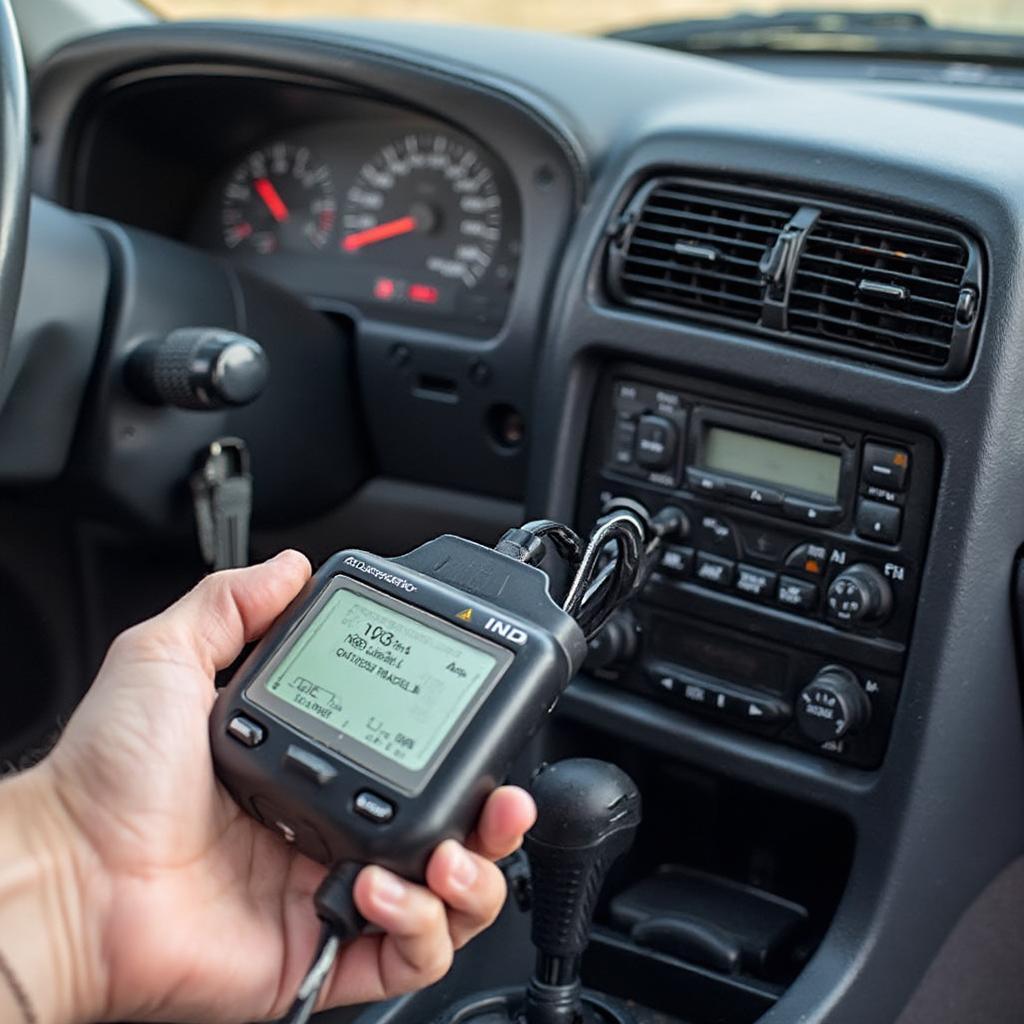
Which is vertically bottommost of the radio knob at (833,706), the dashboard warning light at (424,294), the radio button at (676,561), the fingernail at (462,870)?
the radio knob at (833,706)

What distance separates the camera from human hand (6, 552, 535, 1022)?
1121 millimetres

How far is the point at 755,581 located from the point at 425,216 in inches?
30.3

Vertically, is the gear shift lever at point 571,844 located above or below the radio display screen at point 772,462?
→ below

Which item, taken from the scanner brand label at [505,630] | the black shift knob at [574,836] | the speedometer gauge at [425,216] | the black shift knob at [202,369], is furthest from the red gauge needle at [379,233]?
the scanner brand label at [505,630]

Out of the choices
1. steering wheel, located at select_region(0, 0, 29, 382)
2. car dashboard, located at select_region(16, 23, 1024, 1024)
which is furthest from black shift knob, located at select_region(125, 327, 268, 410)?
steering wheel, located at select_region(0, 0, 29, 382)

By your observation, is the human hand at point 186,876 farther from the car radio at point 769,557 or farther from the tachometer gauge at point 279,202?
the tachometer gauge at point 279,202

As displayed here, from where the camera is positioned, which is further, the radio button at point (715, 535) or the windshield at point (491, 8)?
the windshield at point (491, 8)

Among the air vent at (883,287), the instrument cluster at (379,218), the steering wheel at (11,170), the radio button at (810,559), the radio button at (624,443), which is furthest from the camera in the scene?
the instrument cluster at (379,218)

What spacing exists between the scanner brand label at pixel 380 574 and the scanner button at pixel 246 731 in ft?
0.47

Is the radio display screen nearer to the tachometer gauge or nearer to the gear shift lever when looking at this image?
the gear shift lever

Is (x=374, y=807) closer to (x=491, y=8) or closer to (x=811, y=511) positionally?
(x=811, y=511)

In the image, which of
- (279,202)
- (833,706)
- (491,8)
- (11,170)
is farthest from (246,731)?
(491,8)

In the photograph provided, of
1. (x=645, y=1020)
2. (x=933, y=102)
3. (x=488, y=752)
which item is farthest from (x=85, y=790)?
(x=933, y=102)

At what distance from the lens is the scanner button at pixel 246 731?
119cm
